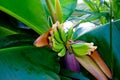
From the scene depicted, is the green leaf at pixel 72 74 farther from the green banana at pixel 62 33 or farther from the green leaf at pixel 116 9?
the green leaf at pixel 116 9

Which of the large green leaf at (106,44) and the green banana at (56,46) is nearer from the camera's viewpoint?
the green banana at (56,46)

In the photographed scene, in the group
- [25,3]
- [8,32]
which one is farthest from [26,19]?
[8,32]

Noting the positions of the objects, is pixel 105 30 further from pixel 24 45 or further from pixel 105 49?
pixel 24 45

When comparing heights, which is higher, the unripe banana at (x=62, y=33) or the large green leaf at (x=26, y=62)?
the unripe banana at (x=62, y=33)

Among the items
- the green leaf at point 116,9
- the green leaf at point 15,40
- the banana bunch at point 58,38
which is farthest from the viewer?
the green leaf at point 116,9

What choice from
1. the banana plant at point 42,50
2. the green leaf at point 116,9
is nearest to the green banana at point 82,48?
the banana plant at point 42,50

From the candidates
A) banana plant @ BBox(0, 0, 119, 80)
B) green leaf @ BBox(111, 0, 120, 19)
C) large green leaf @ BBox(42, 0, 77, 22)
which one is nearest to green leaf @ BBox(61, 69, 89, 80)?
banana plant @ BBox(0, 0, 119, 80)
